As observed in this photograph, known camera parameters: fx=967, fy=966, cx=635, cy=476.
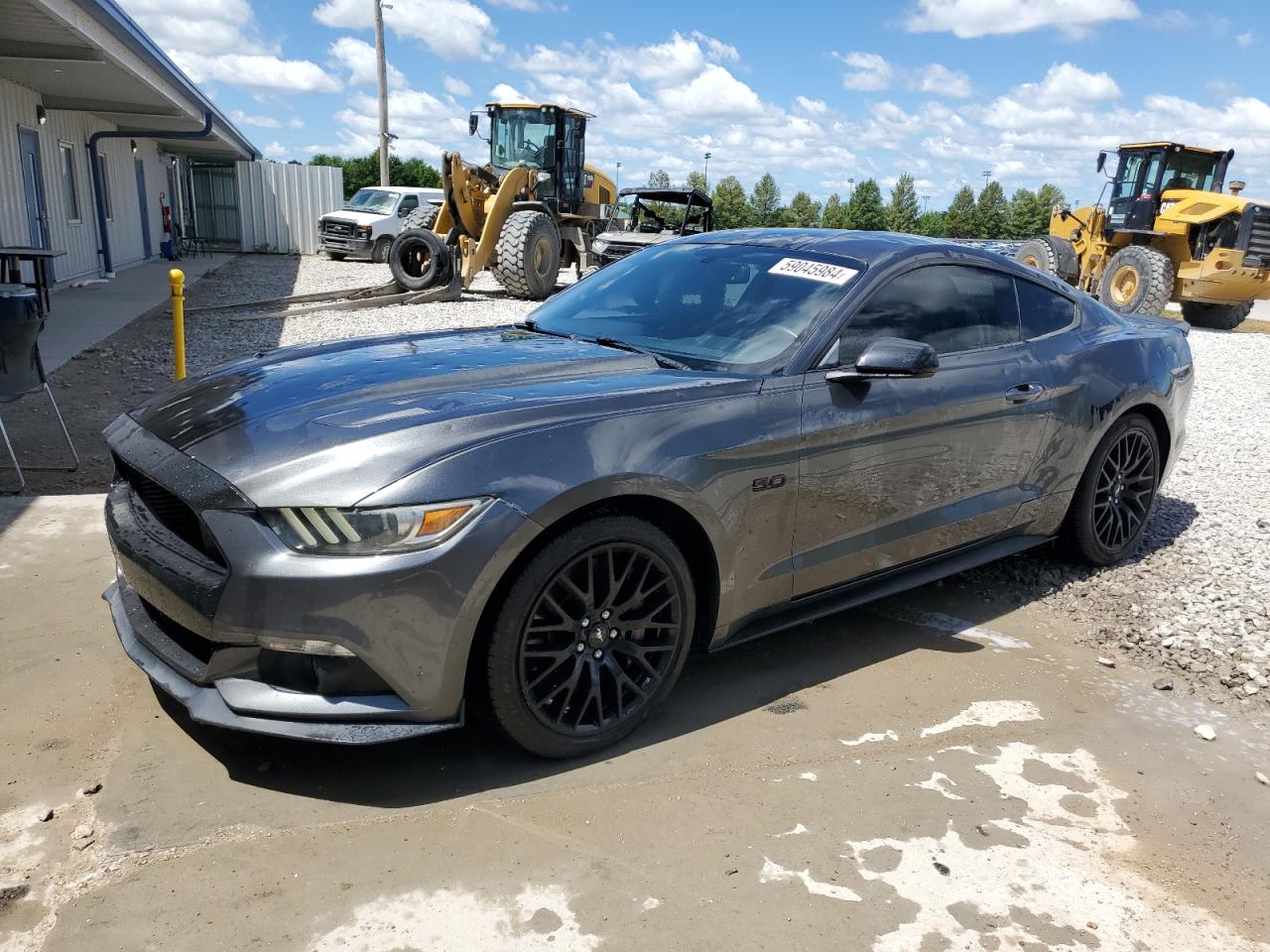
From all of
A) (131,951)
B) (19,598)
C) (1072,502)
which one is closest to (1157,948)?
A: (131,951)

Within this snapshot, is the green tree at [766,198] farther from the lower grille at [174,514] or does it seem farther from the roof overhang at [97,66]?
the lower grille at [174,514]

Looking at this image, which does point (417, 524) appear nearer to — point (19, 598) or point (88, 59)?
point (19, 598)

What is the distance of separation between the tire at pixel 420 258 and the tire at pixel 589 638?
1355 cm

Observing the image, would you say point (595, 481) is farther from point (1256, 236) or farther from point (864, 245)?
point (1256, 236)

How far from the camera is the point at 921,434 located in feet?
12.0

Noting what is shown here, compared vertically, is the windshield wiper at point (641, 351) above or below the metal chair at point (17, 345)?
above

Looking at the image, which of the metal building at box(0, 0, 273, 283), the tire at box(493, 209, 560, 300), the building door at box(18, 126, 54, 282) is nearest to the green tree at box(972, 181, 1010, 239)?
the metal building at box(0, 0, 273, 283)

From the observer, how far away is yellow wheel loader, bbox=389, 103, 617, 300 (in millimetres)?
15578

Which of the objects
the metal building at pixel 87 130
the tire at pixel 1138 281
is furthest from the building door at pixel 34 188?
the tire at pixel 1138 281

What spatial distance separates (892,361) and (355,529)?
1868 millimetres

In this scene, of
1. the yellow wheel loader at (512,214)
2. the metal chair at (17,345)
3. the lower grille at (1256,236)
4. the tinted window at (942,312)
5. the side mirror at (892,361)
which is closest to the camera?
the side mirror at (892,361)

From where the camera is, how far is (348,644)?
2457 mm

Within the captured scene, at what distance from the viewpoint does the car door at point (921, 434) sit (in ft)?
11.1

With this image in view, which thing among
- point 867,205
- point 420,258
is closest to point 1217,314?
point 420,258
